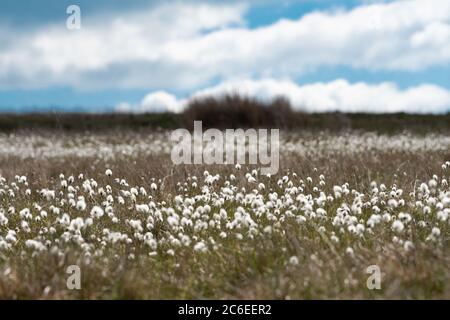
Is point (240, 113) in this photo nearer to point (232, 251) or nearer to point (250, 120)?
point (250, 120)

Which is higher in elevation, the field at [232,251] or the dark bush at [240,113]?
the dark bush at [240,113]

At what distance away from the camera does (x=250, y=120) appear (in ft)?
98.1

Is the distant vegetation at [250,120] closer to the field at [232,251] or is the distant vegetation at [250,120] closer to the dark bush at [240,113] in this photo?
the dark bush at [240,113]

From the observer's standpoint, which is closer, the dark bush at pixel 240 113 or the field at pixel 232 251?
the field at pixel 232 251

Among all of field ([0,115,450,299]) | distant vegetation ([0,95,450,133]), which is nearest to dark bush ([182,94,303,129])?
distant vegetation ([0,95,450,133])

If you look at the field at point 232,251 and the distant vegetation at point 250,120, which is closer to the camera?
the field at point 232,251

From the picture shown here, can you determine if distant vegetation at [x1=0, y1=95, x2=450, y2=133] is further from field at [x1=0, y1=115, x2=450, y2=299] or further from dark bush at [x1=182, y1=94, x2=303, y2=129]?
field at [x1=0, y1=115, x2=450, y2=299]

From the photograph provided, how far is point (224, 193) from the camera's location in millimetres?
7930

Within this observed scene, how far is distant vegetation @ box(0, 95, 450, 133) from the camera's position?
2950 centimetres

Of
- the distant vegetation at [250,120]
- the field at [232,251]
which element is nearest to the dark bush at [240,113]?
the distant vegetation at [250,120]

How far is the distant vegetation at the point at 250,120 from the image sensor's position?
1161 inches

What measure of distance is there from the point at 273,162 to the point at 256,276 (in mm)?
7889
